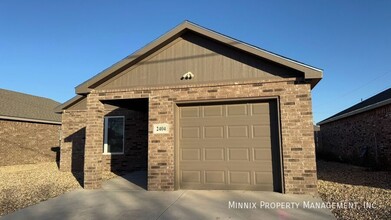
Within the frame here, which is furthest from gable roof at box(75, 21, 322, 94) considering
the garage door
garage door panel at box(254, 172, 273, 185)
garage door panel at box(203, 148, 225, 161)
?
garage door panel at box(203, 148, 225, 161)

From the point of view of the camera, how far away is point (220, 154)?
805cm

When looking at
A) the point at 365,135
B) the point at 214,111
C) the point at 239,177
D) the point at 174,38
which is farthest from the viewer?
the point at 365,135

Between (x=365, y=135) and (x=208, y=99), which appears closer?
(x=208, y=99)

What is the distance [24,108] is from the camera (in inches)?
742

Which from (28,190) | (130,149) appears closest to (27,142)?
(130,149)

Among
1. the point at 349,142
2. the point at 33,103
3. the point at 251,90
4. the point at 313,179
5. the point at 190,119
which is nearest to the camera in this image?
the point at 313,179

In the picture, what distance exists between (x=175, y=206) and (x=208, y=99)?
3.19 metres

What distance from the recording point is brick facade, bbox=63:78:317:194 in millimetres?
7336

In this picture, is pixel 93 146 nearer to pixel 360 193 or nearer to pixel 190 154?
pixel 190 154

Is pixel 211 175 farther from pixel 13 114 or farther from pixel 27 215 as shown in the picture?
pixel 13 114

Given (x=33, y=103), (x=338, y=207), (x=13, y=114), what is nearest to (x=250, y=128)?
(x=338, y=207)

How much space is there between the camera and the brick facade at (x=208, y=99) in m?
7.34

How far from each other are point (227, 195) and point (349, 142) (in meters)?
11.3

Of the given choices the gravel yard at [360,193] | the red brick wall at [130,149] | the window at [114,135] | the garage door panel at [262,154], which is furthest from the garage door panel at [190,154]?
the window at [114,135]
